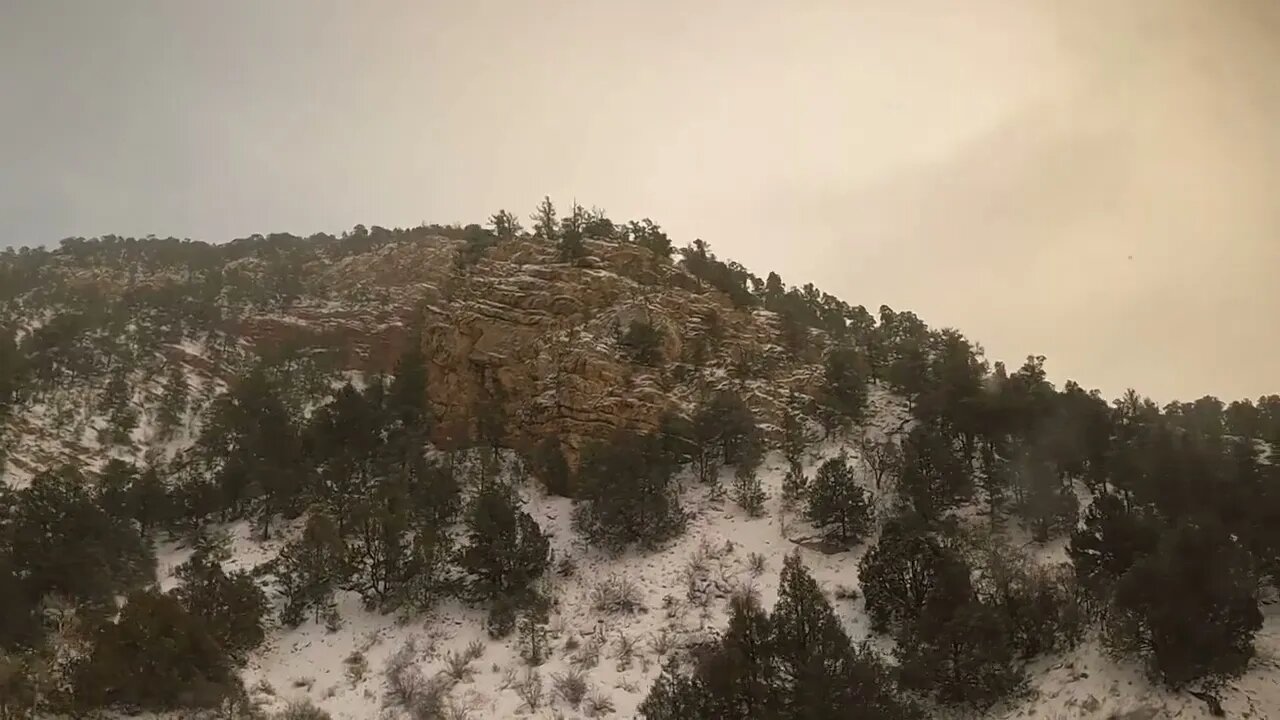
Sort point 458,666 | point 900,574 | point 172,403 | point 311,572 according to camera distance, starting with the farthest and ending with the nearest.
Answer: point 172,403 < point 311,572 < point 458,666 < point 900,574

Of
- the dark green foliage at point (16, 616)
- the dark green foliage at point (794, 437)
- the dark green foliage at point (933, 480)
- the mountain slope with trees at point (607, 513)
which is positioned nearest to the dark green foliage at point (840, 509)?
the mountain slope with trees at point (607, 513)

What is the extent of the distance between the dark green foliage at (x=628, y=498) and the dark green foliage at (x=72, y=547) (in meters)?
13.8

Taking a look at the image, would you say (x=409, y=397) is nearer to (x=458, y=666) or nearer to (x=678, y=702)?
(x=458, y=666)

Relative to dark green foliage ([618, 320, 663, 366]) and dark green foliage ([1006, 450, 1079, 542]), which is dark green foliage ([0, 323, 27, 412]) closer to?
dark green foliage ([618, 320, 663, 366])

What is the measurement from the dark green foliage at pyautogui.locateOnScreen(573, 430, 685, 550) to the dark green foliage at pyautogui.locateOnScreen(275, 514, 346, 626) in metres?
7.84

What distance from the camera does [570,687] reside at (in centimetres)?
1973

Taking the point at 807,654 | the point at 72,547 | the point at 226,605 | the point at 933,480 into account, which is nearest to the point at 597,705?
the point at 807,654

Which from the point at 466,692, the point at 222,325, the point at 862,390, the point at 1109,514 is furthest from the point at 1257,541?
the point at 222,325

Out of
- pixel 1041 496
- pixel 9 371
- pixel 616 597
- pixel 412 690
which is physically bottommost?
pixel 412 690

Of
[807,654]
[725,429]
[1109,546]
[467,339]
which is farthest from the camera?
[467,339]

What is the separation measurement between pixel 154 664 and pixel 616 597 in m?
11.7

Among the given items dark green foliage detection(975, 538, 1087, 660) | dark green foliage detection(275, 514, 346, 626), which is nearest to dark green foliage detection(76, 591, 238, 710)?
dark green foliage detection(275, 514, 346, 626)

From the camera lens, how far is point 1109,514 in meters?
18.9

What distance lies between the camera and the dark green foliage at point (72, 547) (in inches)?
852
